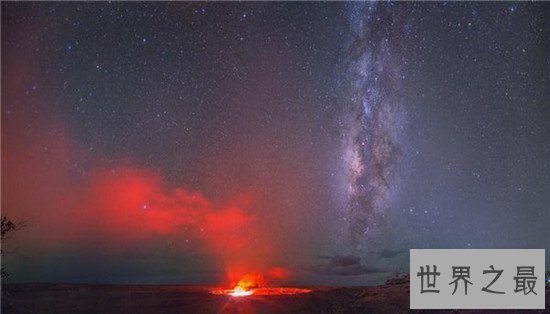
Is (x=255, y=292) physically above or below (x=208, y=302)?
above

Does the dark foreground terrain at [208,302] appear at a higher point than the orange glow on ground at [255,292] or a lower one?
lower

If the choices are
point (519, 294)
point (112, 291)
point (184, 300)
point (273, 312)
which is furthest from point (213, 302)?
point (519, 294)

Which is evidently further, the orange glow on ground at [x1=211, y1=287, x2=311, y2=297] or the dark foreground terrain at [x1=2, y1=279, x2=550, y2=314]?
the orange glow on ground at [x1=211, y1=287, x2=311, y2=297]

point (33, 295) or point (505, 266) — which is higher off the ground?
point (505, 266)

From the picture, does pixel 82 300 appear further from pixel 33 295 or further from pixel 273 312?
pixel 273 312

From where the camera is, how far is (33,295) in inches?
1183

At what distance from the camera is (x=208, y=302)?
80.7ft

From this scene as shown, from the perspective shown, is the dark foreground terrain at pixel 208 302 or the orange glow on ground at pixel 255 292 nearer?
the dark foreground terrain at pixel 208 302

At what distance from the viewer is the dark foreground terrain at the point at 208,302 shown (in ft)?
72.3

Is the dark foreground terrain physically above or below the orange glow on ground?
below

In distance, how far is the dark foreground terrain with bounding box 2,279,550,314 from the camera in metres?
22.0

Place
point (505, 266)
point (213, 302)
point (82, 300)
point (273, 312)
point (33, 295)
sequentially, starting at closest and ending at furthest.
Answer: point (505, 266)
point (273, 312)
point (213, 302)
point (82, 300)
point (33, 295)

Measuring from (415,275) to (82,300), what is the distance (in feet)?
59.4

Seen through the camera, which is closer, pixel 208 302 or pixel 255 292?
pixel 208 302
